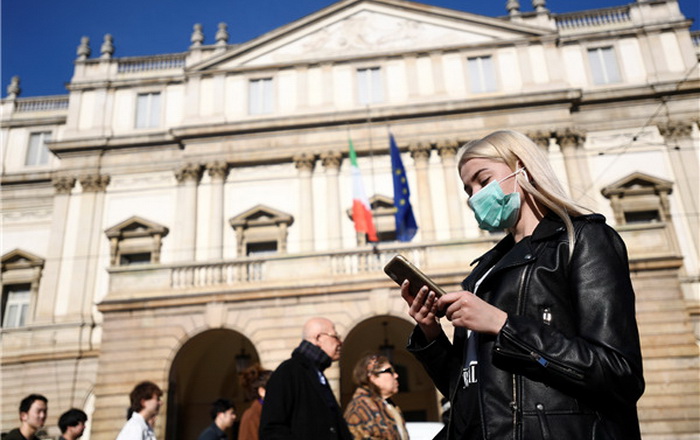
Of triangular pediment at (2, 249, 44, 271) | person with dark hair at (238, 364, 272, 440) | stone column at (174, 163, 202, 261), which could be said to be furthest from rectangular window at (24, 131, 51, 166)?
person with dark hair at (238, 364, 272, 440)

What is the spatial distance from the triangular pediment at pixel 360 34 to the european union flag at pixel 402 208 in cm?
655

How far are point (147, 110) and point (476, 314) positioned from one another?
77.7 ft

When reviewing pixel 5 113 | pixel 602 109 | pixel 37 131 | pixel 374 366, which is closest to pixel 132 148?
pixel 37 131

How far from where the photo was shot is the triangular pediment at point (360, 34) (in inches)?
891

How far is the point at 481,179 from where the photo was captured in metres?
2.26

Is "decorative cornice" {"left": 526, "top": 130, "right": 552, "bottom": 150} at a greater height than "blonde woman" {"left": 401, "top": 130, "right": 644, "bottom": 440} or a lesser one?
greater

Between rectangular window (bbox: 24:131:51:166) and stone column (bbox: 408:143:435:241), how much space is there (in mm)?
15351

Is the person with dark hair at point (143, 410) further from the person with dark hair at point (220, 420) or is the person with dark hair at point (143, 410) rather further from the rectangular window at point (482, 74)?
the rectangular window at point (482, 74)

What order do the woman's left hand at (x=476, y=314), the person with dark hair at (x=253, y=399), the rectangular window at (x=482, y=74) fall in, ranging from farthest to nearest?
the rectangular window at (x=482, y=74) → the person with dark hair at (x=253, y=399) → the woman's left hand at (x=476, y=314)

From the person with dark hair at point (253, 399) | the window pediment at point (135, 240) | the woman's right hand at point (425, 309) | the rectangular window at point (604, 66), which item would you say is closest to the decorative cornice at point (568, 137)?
the rectangular window at point (604, 66)

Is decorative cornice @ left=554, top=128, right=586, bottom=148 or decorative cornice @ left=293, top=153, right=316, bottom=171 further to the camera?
decorative cornice @ left=293, top=153, right=316, bottom=171

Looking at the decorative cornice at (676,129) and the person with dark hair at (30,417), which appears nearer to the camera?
the person with dark hair at (30,417)

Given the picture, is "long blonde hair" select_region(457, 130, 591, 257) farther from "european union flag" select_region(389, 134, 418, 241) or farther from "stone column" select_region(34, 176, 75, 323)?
"stone column" select_region(34, 176, 75, 323)

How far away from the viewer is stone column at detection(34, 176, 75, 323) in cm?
2041
